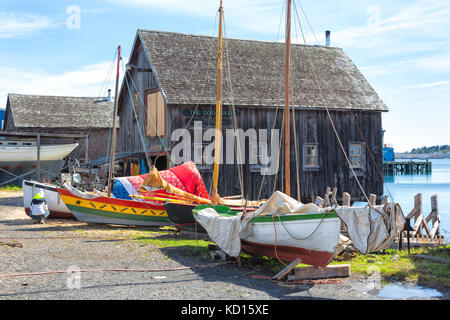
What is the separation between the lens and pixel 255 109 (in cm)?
2470

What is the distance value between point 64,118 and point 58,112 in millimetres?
1168

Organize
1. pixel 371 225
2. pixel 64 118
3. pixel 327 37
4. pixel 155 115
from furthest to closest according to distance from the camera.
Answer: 1. pixel 64 118
2. pixel 327 37
3. pixel 155 115
4. pixel 371 225

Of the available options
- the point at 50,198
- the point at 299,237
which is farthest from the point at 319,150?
the point at 299,237

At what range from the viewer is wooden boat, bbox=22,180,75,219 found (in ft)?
59.9

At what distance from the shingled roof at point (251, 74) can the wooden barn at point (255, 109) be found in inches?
2.2

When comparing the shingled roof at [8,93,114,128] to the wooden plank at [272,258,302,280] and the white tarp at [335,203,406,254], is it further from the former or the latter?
the white tarp at [335,203,406,254]

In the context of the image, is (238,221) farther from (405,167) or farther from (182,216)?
(405,167)

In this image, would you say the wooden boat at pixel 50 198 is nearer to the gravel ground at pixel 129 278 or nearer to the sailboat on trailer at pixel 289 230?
the gravel ground at pixel 129 278

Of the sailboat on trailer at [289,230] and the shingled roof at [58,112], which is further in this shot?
the shingled roof at [58,112]

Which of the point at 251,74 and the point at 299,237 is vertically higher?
the point at 251,74

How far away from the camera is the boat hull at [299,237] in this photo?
369 inches

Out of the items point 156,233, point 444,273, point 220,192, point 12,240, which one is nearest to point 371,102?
point 220,192

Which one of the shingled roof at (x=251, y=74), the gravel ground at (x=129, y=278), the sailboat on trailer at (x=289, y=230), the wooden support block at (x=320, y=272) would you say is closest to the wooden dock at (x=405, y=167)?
the shingled roof at (x=251, y=74)

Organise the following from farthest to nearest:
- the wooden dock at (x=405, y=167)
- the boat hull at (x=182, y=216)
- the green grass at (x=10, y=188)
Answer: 1. the wooden dock at (x=405, y=167)
2. the green grass at (x=10, y=188)
3. the boat hull at (x=182, y=216)
